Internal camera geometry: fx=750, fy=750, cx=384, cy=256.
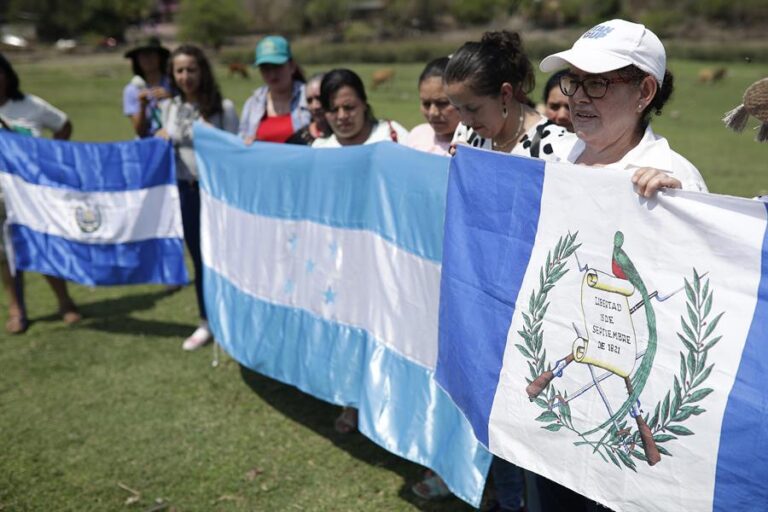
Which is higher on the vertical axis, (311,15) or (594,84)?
(311,15)

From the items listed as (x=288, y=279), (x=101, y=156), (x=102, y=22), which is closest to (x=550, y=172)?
(x=288, y=279)

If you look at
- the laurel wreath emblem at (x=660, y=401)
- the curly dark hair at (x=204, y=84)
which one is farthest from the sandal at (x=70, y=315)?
the laurel wreath emblem at (x=660, y=401)

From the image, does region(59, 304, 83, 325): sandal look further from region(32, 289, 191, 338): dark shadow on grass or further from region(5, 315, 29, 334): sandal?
region(5, 315, 29, 334): sandal

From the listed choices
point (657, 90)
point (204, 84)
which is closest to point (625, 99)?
point (657, 90)

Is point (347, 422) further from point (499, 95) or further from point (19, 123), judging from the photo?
point (19, 123)

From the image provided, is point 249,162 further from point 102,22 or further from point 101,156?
point 102,22

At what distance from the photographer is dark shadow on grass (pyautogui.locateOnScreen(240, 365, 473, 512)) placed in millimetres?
3752

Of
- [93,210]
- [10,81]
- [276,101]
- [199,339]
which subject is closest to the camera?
[276,101]

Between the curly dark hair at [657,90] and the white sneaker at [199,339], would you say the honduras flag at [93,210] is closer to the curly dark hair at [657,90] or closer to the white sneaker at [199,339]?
the white sneaker at [199,339]

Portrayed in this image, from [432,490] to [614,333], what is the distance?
1.84 metres

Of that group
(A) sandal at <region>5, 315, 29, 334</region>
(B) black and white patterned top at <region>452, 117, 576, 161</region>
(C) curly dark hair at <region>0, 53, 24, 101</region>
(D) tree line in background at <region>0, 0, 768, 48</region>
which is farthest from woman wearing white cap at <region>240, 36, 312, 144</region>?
(D) tree line in background at <region>0, 0, 768, 48</region>

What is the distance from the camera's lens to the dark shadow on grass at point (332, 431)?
375 centimetres

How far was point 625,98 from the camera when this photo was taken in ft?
7.37

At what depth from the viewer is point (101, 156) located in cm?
552
